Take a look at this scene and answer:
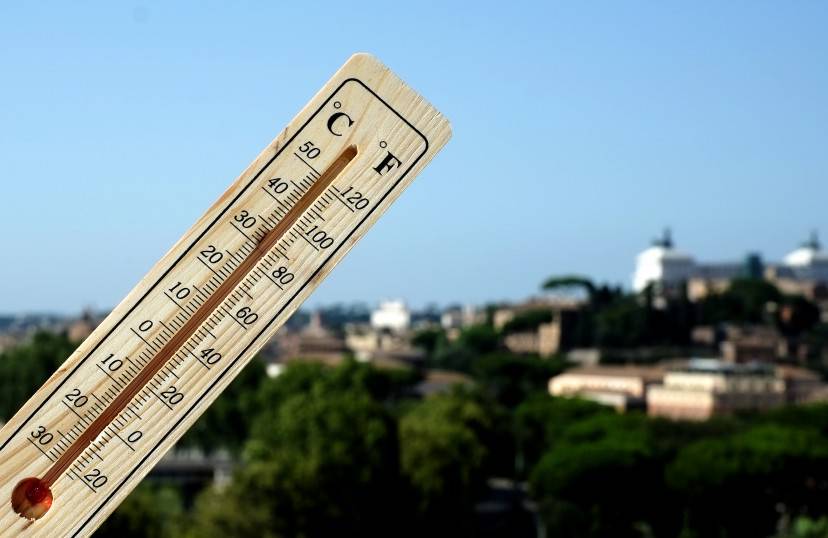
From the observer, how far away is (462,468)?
35188 millimetres

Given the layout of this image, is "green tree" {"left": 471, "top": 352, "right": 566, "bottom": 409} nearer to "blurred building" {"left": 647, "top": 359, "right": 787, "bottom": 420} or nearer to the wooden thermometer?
"blurred building" {"left": 647, "top": 359, "right": 787, "bottom": 420}

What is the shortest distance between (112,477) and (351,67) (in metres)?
0.54

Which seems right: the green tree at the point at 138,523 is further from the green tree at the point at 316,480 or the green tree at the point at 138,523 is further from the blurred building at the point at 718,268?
the blurred building at the point at 718,268

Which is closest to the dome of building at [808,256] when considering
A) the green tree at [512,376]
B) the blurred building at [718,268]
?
the blurred building at [718,268]

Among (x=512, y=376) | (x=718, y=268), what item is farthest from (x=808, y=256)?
(x=512, y=376)

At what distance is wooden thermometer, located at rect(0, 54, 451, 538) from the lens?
2168mm

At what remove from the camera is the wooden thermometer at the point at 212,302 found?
7.11 ft

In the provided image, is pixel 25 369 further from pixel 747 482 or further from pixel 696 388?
pixel 747 482

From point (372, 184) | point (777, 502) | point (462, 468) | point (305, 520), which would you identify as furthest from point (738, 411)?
point (372, 184)

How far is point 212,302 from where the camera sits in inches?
86.7

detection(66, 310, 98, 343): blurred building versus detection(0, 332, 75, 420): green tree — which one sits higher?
detection(66, 310, 98, 343): blurred building

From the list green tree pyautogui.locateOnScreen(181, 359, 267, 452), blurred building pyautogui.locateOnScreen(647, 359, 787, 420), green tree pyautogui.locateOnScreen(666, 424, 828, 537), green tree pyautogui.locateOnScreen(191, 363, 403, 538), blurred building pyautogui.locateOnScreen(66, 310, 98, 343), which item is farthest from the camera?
blurred building pyautogui.locateOnScreen(66, 310, 98, 343)

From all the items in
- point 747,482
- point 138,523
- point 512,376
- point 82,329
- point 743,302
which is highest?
point 743,302

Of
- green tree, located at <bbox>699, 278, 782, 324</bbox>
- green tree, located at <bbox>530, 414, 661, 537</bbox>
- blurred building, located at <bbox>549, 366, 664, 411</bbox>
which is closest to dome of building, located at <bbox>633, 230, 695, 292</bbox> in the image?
green tree, located at <bbox>699, 278, 782, 324</bbox>
